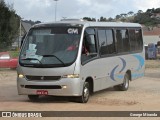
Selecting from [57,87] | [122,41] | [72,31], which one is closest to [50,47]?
[72,31]

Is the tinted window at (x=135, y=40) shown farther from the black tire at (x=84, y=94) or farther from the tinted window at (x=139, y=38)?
the black tire at (x=84, y=94)

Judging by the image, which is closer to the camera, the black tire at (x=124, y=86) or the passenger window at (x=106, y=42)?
the passenger window at (x=106, y=42)

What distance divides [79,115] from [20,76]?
3.35 m

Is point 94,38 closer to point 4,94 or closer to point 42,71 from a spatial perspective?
point 42,71

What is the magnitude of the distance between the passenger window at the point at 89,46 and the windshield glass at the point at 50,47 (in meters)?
0.36

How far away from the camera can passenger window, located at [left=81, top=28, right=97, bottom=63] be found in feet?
47.4

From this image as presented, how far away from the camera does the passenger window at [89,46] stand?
47.4 feet

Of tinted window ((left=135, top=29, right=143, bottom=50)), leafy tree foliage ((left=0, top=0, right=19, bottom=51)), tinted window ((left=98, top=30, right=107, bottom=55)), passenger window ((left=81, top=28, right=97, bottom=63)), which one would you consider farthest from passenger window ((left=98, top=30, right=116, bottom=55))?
leafy tree foliage ((left=0, top=0, right=19, bottom=51))

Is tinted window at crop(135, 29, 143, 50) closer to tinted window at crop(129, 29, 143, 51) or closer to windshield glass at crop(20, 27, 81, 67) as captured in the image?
tinted window at crop(129, 29, 143, 51)

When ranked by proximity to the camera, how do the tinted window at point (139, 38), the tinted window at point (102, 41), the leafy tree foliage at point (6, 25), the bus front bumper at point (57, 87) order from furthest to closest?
the leafy tree foliage at point (6, 25) → the tinted window at point (139, 38) → the tinted window at point (102, 41) → the bus front bumper at point (57, 87)

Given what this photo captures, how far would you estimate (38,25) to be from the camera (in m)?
15.0

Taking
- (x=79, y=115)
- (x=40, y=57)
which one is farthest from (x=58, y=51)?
(x=79, y=115)

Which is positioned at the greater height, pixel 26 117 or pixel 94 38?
pixel 94 38

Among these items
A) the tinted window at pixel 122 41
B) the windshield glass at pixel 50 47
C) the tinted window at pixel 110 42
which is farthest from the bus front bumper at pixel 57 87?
the tinted window at pixel 122 41
